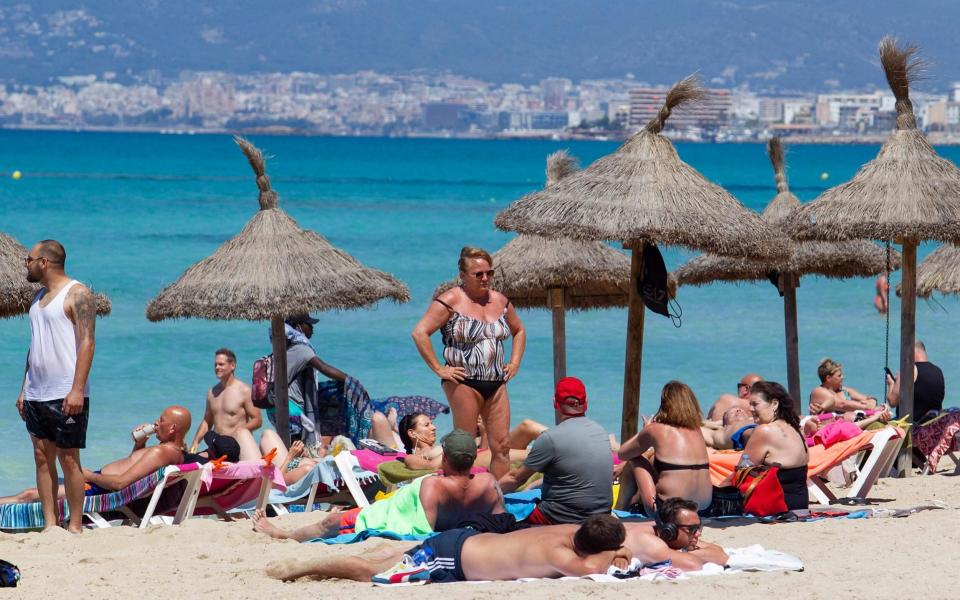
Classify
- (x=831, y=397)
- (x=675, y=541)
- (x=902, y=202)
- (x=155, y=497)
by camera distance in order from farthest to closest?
(x=831, y=397) → (x=902, y=202) → (x=155, y=497) → (x=675, y=541)

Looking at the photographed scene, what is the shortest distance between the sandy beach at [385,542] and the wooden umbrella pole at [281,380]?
1.30m

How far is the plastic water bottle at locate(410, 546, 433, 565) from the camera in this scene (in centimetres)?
539

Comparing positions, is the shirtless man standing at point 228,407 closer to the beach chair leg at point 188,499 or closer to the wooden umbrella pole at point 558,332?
the beach chair leg at point 188,499

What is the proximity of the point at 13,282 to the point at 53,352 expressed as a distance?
1.24m

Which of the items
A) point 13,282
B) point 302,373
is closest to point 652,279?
point 302,373

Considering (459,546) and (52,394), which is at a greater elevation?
(52,394)

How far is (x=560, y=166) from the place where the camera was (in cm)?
938

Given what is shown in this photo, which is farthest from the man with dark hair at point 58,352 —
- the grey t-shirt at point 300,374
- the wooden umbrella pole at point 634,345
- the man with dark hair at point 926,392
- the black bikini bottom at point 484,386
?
the man with dark hair at point 926,392

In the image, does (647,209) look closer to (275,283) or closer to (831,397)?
(275,283)

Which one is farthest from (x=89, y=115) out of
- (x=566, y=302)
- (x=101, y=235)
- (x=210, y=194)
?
(x=566, y=302)

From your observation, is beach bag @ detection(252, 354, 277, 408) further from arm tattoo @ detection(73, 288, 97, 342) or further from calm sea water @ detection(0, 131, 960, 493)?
arm tattoo @ detection(73, 288, 97, 342)

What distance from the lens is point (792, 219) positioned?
26.5 ft

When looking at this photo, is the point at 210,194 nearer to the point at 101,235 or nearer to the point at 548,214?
the point at 101,235

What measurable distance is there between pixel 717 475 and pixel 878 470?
3.10 feet
